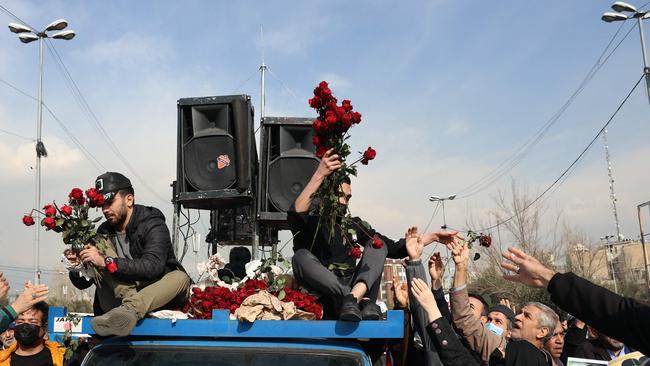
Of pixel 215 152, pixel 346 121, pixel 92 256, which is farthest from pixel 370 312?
pixel 215 152

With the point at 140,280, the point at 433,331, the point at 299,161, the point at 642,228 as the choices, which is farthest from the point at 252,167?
the point at 642,228

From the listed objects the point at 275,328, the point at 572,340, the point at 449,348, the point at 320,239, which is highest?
the point at 320,239

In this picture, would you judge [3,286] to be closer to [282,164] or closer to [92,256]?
[92,256]

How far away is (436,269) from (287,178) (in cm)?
321

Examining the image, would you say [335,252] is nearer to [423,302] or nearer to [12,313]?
[423,302]

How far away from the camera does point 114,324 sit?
3.07 metres

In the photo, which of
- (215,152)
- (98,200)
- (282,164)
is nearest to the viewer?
(98,200)

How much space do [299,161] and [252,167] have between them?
1.81ft

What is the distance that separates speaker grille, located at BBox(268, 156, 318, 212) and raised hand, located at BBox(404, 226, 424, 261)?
296 centimetres

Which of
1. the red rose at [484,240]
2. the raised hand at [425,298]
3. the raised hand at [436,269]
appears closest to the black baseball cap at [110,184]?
the raised hand at [425,298]

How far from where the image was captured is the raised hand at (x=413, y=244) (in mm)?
3971

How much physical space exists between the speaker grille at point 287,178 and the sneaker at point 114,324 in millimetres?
3811

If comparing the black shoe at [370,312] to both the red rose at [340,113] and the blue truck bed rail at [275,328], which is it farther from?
the red rose at [340,113]

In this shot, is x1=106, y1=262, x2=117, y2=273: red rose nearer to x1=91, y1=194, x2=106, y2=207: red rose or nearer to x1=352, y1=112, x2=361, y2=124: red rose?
x1=91, y1=194, x2=106, y2=207: red rose
